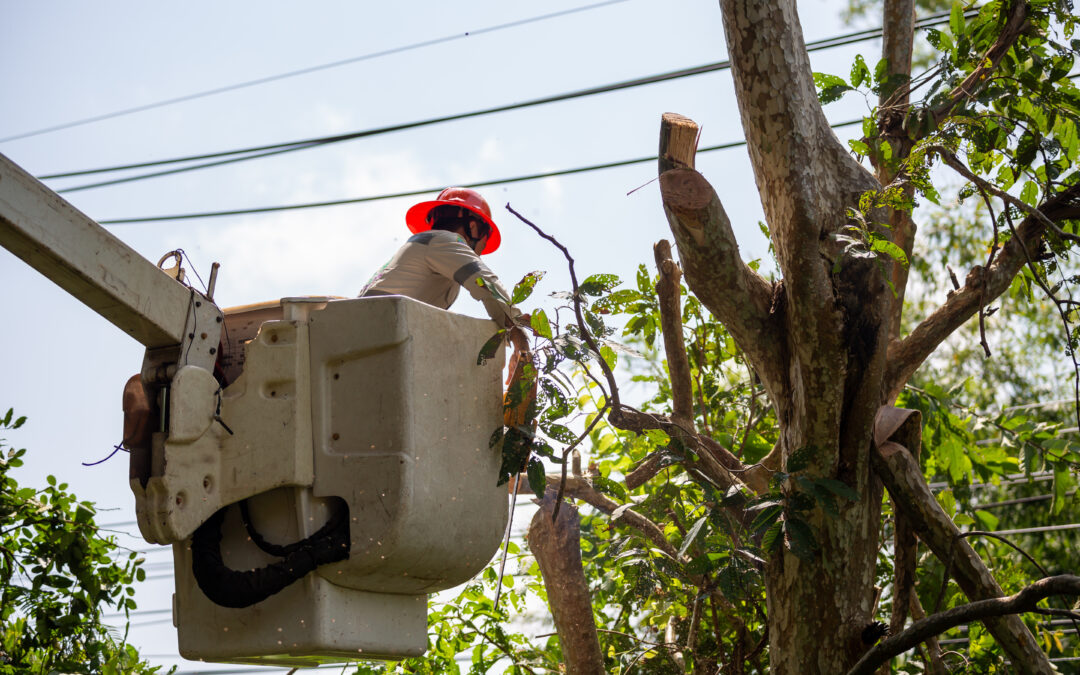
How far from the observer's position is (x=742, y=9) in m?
3.23

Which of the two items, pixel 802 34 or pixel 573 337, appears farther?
pixel 802 34

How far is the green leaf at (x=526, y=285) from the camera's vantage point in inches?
121

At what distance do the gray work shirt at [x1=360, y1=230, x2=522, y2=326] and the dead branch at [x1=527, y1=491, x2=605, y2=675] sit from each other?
1461mm

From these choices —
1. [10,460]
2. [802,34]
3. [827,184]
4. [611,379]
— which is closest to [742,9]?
[802,34]

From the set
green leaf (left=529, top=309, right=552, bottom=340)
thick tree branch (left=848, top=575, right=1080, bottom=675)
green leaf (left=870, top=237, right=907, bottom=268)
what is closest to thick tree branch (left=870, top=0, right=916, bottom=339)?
green leaf (left=870, top=237, right=907, bottom=268)

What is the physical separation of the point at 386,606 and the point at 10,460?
2.56 metres

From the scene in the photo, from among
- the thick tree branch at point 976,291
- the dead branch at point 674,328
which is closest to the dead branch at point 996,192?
the thick tree branch at point 976,291

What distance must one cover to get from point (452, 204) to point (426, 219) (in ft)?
0.41

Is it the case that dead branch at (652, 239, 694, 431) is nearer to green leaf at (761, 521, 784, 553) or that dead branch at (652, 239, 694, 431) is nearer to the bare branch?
the bare branch

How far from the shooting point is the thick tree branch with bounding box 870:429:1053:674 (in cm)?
337

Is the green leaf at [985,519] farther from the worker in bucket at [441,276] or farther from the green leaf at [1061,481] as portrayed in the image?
the worker in bucket at [441,276]

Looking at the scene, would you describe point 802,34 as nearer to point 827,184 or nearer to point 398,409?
point 827,184

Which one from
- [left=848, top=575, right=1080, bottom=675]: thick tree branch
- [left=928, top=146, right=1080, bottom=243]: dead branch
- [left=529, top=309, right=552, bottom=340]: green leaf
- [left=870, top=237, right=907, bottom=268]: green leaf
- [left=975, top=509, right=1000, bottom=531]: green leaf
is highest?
[left=928, top=146, right=1080, bottom=243]: dead branch

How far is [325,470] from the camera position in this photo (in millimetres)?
2820
